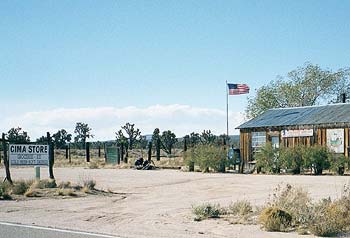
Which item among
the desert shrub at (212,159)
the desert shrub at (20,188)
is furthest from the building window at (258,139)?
the desert shrub at (20,188)

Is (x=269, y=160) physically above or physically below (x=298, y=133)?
below

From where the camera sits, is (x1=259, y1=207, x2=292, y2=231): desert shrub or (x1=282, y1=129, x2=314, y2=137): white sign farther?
(x1=282, y1=129, x2=314, y2=137): white sign

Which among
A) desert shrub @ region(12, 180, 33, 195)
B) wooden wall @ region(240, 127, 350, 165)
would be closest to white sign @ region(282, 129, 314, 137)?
wooden wall @ region(240, 127, 350, 165)

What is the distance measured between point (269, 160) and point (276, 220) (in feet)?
79.0

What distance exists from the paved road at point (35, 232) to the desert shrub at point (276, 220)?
3.53 meters

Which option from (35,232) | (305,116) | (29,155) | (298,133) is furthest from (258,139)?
(35,232)

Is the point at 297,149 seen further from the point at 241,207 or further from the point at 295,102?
the point at 295,102

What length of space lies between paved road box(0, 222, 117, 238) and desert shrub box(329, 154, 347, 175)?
23.6 meters

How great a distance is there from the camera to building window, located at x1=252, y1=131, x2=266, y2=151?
1658 inches

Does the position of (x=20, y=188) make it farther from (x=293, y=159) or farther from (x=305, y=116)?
(x=305, y=116)

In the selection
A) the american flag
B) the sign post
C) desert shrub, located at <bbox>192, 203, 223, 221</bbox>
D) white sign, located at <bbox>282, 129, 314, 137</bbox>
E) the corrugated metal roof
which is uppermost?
the american flag

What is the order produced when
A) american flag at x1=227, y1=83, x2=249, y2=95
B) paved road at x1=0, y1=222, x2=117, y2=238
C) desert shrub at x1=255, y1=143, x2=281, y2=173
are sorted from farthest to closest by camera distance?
american flag at x1=227, y1=83, x2=249, y2=95 → desert shrub at x1=255, y1=143, x2=281, y2=173 → paved road at x1=0, y1=222, x2=117, y2=238

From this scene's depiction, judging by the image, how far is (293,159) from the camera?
117ft

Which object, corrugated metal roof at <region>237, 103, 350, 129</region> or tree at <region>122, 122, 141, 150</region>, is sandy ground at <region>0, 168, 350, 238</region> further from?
tree at <region>122, 122, 141, 150</region>
